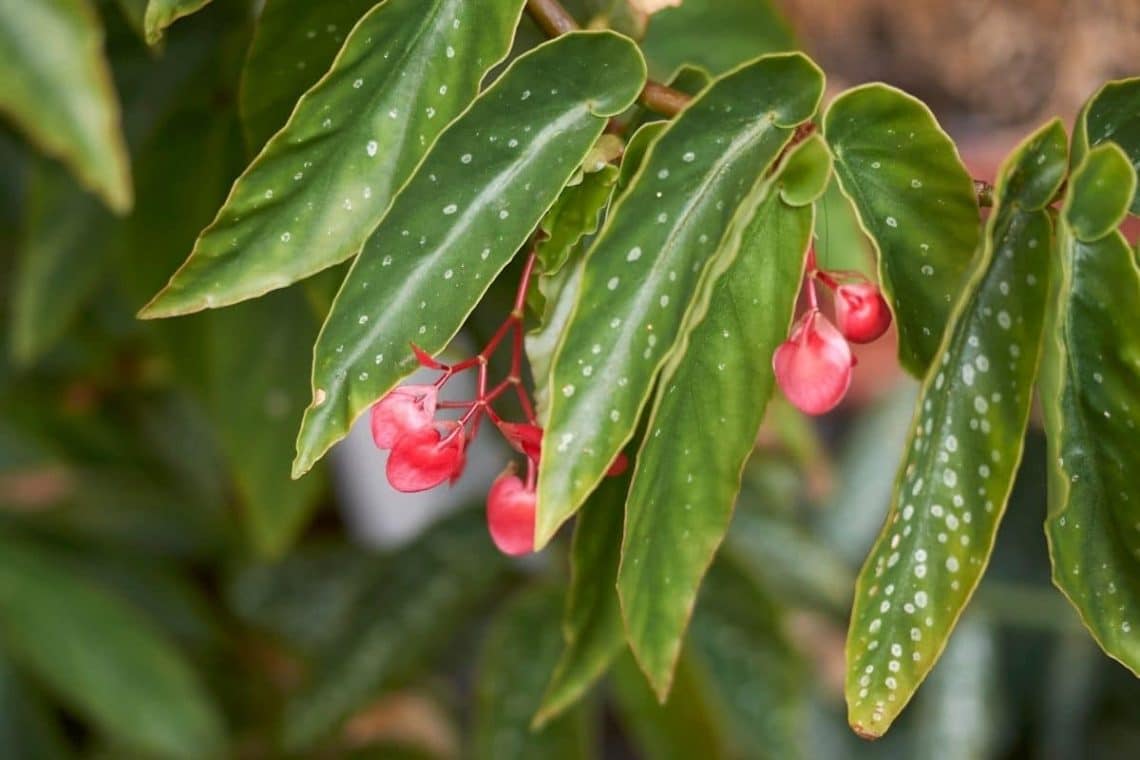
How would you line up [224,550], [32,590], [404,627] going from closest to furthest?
[404,627] → [32,590] → [224,550]

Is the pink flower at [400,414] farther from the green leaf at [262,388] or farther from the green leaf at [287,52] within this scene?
the green leaf at [262,388]

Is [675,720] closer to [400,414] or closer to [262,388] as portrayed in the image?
[262,388]

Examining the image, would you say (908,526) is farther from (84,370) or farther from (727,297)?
(84,370)

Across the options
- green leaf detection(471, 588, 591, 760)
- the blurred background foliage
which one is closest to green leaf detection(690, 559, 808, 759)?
the blurred background foliage

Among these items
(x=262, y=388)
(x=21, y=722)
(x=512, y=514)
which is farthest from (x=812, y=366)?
(x=21, y=722)

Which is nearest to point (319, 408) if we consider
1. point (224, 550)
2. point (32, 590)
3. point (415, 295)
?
point (415, 295)

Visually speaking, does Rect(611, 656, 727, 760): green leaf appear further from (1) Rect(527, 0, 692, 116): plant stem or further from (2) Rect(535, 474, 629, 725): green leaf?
(1) Rect(527, 0, 692, 116): plant stem
